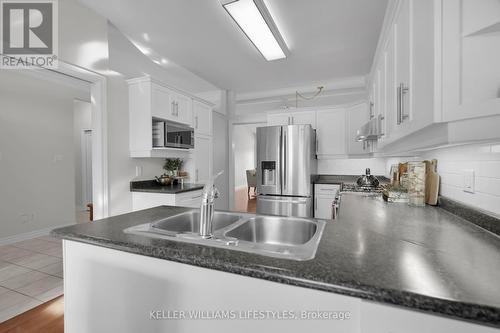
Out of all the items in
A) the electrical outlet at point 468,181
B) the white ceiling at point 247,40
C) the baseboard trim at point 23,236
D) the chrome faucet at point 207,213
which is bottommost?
the baseboard trim at point 23,236

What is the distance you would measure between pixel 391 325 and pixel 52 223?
4.81 meters

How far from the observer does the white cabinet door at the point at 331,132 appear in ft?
13.1

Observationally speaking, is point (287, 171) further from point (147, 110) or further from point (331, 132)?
point (147, 110)

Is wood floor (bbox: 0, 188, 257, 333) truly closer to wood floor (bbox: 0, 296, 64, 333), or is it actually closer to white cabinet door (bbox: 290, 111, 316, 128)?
wood floor (bbox: 0, 296, 64, 333)

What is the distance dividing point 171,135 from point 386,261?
2581mm

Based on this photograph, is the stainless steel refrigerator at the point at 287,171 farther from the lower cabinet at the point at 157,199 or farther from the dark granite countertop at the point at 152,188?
the lower cabinet at the point at 157,199

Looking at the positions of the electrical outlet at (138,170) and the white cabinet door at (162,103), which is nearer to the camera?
the white cabinet door at (162,103)

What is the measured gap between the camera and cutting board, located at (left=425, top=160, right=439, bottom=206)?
5.26 feet

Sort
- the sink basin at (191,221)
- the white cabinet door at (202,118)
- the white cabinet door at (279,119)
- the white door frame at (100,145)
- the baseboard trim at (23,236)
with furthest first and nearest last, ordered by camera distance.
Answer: the white cabinet door at (279,119) → the white cabinet door at (202,118) → the baseboard trim at (23,236) → the white door frame at (100,145) → the sink basin at (191,221)

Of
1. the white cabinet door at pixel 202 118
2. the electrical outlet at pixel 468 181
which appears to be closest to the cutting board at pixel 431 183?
the electrical outlet at pixel 468 181

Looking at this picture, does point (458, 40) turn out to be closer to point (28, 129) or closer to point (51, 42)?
point (51, 42)

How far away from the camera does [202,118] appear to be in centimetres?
358

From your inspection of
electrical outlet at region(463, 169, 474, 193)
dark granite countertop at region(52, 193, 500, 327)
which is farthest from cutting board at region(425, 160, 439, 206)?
dark granite countertop at region(52, 193, 500, 327)

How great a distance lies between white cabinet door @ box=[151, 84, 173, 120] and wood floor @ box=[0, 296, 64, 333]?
1946 mm
